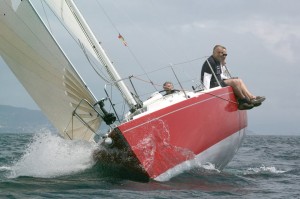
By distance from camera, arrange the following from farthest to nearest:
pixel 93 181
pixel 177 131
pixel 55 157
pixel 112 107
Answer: pixel 55 157
pixel 112 107
pixel 177 131
pixel 93 181

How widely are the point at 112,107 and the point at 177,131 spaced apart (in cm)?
107

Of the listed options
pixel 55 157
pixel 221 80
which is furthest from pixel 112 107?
pixel 221 80

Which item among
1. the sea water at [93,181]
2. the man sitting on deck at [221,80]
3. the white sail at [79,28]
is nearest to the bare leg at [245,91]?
the man sitting on deck at [221,80]

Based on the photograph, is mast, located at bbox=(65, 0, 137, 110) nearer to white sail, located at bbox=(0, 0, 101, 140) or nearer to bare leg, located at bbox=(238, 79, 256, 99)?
white sail, located at bbox=(0, 0, 101, 140)

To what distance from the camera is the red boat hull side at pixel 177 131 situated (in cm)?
743

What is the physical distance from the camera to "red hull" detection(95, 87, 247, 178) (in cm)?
738

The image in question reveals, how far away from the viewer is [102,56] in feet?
29.1

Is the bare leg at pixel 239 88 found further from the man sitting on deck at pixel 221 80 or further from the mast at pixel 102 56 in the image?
the mast at pixel 102 56

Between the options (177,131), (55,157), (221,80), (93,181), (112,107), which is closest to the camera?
(93,181)

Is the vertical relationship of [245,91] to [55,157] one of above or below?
above

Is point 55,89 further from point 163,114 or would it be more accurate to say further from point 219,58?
point 219,58

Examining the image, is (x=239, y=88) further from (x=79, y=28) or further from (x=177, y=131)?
(x=79, y=28)

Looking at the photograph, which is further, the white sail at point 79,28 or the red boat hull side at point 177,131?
the white sail at point 79,28

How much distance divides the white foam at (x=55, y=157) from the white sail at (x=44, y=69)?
0.34 m
